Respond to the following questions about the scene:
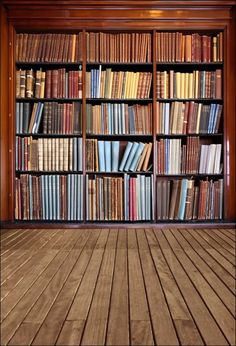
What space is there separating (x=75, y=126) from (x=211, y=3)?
180cm

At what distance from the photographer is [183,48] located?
4273 mm

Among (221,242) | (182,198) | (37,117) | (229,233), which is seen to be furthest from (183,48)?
(221,242)

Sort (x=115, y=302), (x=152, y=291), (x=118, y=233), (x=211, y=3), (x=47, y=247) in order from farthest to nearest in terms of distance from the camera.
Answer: (x=211, y=3) < (x=118, y=233) < (x=47, y=247) < (x=152, y=291) < (x=115, y=302)

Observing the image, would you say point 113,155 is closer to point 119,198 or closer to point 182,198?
point 119,198

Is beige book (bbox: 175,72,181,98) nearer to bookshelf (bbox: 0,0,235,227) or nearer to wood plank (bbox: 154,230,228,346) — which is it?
bookshelf (bbox: 0,0,235,227)

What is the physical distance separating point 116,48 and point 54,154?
122 centimetres

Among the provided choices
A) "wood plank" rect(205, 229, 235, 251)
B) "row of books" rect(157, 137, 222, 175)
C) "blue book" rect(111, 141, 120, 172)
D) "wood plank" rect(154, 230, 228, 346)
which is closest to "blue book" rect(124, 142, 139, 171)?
"blue book" rect(111, 141, 120, 172)

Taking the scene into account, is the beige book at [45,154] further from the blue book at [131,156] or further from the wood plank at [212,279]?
the wood plank at [212,279]

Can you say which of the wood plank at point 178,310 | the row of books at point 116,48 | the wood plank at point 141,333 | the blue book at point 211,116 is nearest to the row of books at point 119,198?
the blue book at point 211,116

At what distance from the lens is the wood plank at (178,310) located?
1522 mm

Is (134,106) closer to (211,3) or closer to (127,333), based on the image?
(211,3)

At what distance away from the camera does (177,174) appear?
169 inches

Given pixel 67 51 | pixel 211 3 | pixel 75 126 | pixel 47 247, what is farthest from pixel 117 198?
pixel 211 3

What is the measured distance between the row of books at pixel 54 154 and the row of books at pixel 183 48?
1216mm
